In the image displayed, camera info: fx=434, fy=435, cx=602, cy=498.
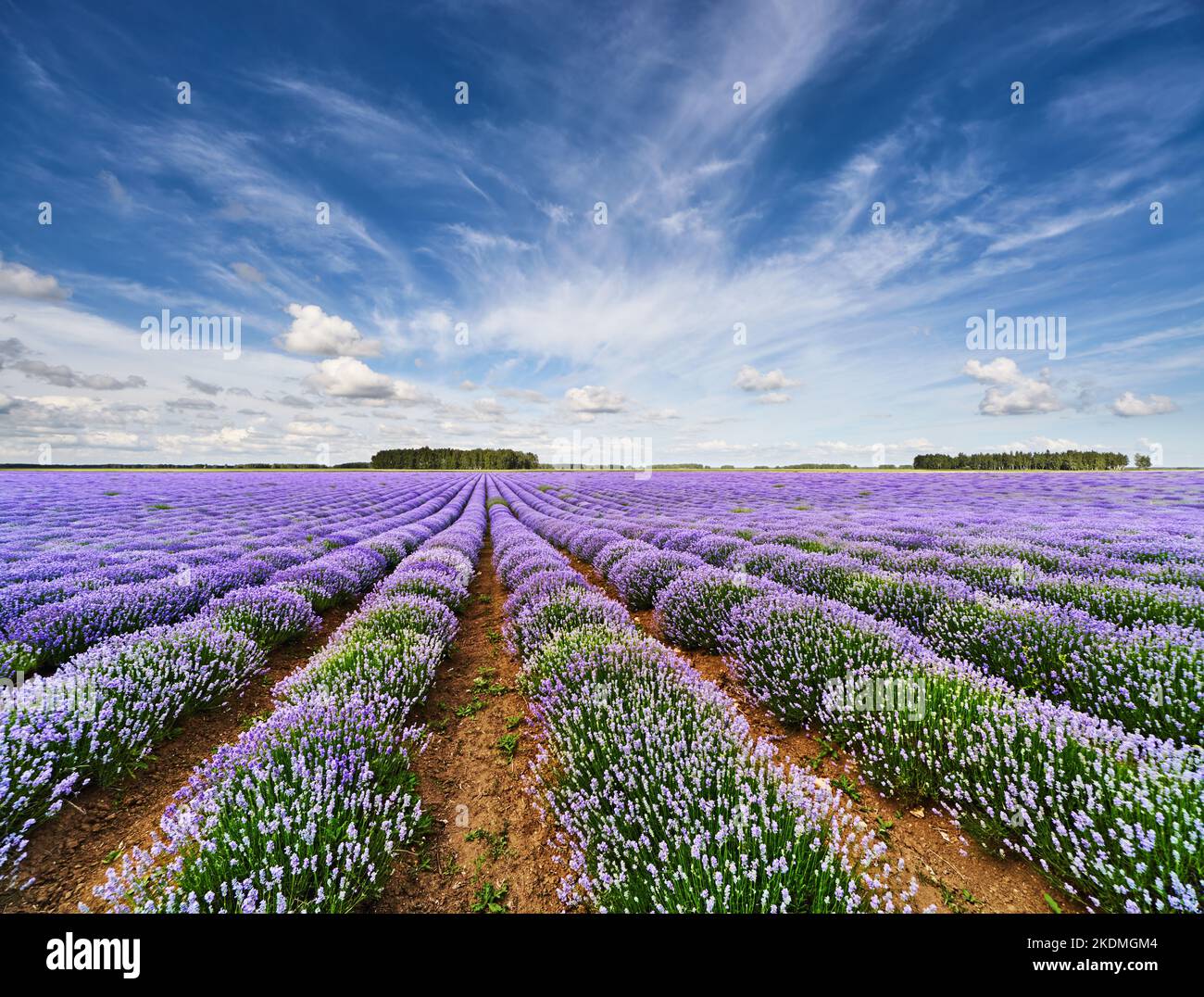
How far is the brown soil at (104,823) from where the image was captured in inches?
87.8

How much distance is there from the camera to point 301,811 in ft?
7.20

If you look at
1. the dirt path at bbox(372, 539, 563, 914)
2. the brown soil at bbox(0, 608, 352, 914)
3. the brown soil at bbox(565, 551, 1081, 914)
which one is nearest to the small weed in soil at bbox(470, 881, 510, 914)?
the dirt path at bbox(372, 539, 563, 914)

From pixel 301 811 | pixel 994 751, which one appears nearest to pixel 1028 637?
pixel 994 751

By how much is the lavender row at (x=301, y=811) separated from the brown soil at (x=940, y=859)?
2397 millimetres

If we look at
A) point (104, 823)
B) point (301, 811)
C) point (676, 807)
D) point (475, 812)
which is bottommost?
point (475, 812)

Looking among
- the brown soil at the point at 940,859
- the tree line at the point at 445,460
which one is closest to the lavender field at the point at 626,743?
the brown soil at the point at 940,859

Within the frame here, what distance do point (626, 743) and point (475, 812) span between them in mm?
1251

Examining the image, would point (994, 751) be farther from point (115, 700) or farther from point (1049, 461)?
point (1049, 461)

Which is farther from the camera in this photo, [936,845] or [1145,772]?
[936,845]

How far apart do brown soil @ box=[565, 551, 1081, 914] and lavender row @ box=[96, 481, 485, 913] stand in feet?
7.86

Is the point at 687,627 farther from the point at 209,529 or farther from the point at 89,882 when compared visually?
the point at 209,529

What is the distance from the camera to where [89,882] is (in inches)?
90.7
